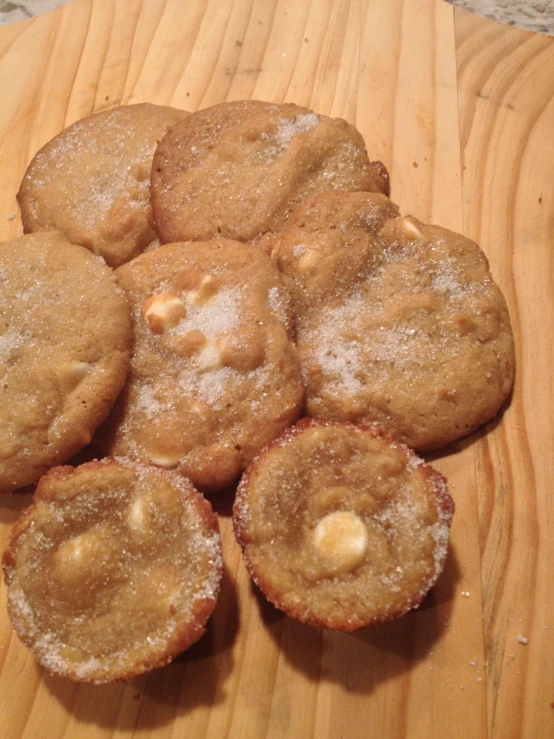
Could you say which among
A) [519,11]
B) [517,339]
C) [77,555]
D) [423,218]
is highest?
[519,11]

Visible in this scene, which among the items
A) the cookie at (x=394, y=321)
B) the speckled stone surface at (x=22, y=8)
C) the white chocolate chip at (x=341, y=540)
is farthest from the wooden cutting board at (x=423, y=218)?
the speckled stone surface at (x=22, y=8)

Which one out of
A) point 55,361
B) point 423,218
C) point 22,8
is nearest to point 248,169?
point 423,218

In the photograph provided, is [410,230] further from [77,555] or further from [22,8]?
[22,8]

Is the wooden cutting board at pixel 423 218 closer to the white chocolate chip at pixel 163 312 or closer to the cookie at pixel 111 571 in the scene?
the cookie at pixel 111 571

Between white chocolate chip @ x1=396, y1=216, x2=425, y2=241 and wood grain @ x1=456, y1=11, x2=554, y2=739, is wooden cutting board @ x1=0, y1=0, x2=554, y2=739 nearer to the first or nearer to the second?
wood grain @ x1=456, y1=11, x2=554, y2=739

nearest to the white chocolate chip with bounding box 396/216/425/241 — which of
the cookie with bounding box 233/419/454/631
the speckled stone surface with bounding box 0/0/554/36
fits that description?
the cookie with bounding box 233/419/454/631

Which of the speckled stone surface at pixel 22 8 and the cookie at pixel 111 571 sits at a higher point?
the speckled stone surface at pixel 22 8

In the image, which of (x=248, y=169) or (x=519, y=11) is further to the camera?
(x=519, y=11)
